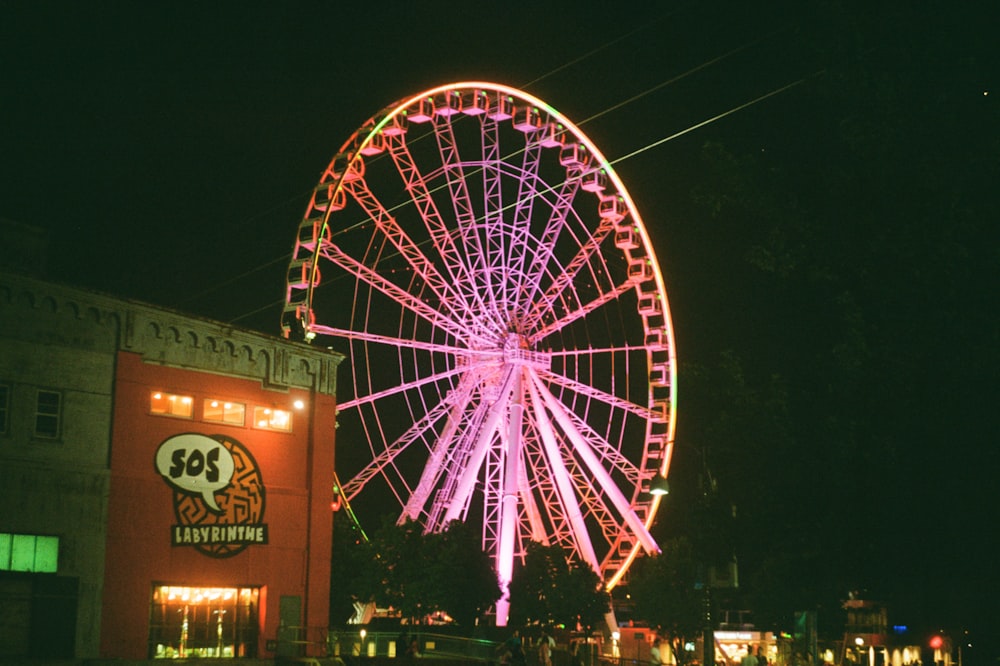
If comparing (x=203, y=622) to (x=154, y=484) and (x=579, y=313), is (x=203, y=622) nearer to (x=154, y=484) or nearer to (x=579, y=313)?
(x=154, y=484)

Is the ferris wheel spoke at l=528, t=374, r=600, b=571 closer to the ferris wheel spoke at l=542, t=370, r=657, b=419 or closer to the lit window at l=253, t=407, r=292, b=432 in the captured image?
the ferris wheel spoke at l=542, t=370, r=657, b=419

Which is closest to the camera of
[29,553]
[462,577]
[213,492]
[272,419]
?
[29,553]

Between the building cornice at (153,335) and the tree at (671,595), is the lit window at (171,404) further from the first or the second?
the tree at (671,595)

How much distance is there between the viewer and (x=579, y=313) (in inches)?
1700

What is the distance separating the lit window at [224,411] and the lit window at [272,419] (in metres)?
0.47

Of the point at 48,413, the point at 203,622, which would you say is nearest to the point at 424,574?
the point at 203,622

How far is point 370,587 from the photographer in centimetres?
4719

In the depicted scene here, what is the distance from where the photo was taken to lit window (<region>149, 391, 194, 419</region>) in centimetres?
2936

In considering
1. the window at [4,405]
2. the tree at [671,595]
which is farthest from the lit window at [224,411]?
the tree at [671,595]

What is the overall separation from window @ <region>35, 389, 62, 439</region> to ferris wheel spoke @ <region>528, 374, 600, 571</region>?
17.8 metres

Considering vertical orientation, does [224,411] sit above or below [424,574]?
above

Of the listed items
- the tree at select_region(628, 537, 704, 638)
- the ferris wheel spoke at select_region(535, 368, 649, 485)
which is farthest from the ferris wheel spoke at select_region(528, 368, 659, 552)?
the tree at select_region(628, 537, 704, 638)

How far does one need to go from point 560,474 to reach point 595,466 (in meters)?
1.30

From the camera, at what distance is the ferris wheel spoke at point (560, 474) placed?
138 ft
